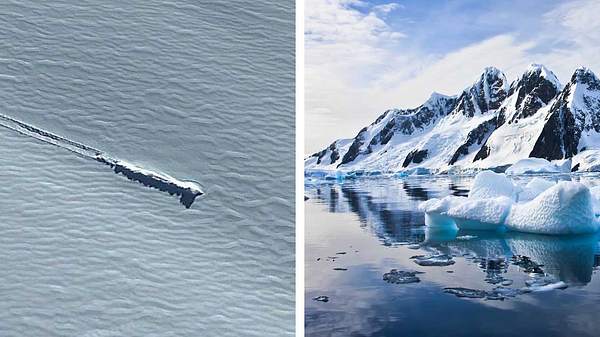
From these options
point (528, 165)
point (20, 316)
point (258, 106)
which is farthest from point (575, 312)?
point (20, 316)

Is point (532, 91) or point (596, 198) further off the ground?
→ point (532, 91)

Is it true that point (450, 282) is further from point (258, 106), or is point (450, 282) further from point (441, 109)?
point (258, 106)

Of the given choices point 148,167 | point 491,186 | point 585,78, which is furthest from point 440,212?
point 148,167

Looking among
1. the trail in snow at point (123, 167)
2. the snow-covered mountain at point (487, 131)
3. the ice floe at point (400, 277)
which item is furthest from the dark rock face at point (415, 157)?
the trail in snow at point (123, 167)

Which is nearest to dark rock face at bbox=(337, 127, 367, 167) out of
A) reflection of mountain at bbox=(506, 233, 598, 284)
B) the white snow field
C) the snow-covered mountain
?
the snow-covered mountain

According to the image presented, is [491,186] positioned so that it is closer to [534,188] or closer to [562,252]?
[534,188]

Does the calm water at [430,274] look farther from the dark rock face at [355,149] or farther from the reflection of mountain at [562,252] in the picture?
the dark rock face at [355,149]
